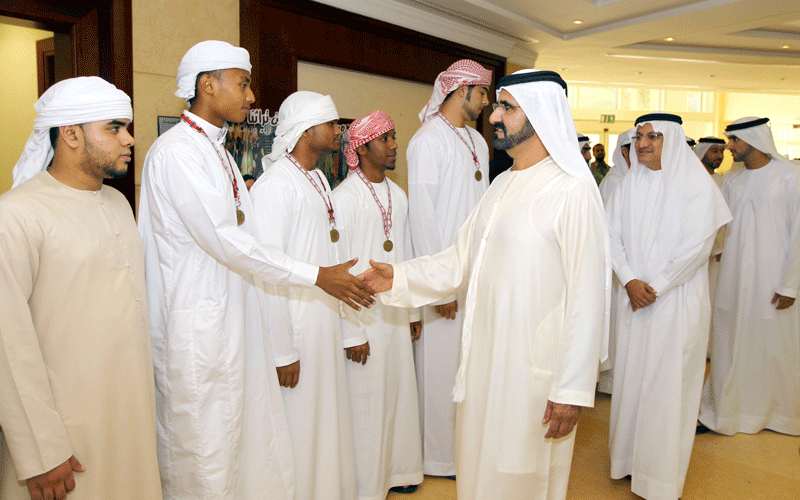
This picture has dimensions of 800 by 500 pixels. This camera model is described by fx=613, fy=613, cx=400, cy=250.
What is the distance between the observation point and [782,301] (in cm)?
447

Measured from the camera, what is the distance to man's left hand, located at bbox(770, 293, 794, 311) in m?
4.45

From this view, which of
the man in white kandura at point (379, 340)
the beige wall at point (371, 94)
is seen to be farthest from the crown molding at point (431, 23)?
the man in white kandura at point (379, 340)

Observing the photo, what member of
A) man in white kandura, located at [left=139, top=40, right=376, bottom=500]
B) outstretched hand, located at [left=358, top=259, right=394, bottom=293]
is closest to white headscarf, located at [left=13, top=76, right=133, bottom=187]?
man in white kandura, located at [left=139, top=40, right=376, bottom=500]

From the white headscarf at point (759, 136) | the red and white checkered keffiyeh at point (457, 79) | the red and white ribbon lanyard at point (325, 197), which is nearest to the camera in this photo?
the red and white ribbon lanyard at point (325, 197)

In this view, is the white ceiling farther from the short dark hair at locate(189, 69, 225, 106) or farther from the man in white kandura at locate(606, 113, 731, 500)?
the man in white kandura at locate(606, 113, 731, 500)

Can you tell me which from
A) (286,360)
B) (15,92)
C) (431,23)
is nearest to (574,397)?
(286,360)

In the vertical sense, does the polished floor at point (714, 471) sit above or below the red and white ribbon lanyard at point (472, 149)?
below

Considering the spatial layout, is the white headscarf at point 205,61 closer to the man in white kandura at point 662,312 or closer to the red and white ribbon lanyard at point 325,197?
the red and white ribbon lanyard at point 325,197

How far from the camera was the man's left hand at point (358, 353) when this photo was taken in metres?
3.18

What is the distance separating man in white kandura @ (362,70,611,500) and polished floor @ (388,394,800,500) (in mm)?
1305

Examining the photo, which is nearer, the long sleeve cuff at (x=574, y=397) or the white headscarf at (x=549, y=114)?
the long sleeve cuff at (x=574, y=397)

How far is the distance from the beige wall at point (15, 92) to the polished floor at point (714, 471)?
3.46m

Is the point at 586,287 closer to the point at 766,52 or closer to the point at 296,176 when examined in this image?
the point at 296,176

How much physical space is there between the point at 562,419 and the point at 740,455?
2789mm
